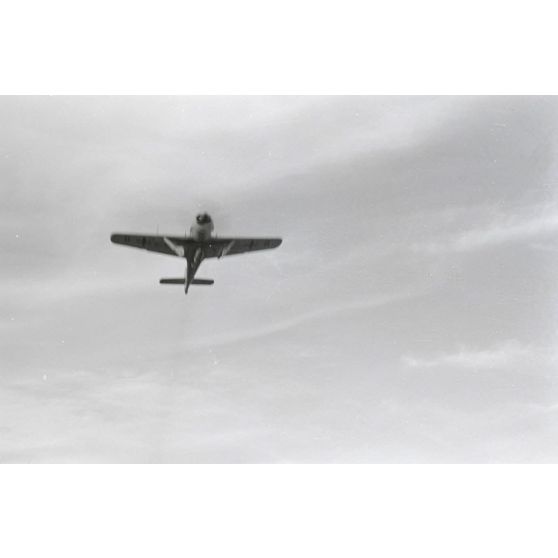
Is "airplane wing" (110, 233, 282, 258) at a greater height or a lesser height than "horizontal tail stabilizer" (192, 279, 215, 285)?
greater

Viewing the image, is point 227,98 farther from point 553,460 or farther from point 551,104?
point 553,460

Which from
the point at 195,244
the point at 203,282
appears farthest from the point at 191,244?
the point at 203,282

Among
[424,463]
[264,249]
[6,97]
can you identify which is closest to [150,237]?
[264,249]

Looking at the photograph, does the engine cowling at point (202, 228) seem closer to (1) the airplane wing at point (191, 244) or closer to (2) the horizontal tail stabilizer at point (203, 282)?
(1) the airplane wing at point (191, 244)

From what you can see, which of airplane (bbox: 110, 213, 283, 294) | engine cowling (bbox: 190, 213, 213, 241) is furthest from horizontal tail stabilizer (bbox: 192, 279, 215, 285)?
engine cowling (bbox: 190, 213, 213, 241)

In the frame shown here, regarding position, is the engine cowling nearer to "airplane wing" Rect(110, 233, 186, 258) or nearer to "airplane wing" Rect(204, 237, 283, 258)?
"airplane wing" Rect(204, 237, 283, 258)

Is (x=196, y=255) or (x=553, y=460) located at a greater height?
(x=196, y=255)

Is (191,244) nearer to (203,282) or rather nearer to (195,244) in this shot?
(195,244)
